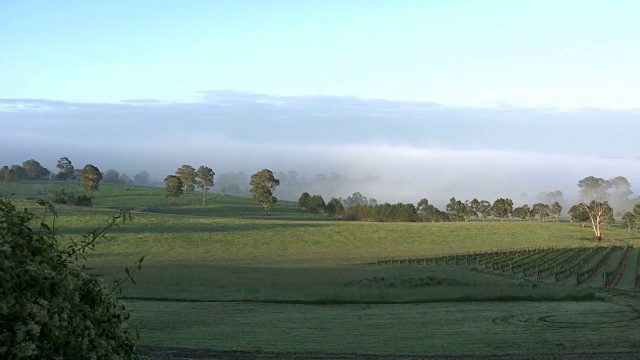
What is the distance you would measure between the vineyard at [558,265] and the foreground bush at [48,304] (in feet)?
140

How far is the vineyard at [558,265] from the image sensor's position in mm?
46750

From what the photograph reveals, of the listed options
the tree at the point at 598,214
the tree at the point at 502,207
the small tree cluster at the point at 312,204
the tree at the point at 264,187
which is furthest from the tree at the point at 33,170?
the tree at the point at 598,214

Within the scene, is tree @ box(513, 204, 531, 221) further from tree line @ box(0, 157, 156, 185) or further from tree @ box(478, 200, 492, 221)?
tree line @ box(0, 157, 156, 185)

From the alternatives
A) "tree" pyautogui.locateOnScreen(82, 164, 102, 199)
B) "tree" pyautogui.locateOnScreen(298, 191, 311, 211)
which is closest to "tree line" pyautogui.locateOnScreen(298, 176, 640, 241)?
"tree" pyautogui.locateOnScreen(298, 191, 311, 211)

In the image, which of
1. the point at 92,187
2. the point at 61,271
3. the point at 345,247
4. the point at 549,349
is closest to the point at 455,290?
→ the point at 549,349

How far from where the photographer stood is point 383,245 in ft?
281

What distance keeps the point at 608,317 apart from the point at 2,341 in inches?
978

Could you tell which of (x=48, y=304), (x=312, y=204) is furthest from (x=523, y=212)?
(x=48, y=304)

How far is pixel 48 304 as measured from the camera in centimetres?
376

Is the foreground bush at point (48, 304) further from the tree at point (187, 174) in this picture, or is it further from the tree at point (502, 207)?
the tree at point (502, 207)

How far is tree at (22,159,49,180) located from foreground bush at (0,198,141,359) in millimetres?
179276

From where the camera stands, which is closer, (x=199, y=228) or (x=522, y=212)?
(x=199, y=228)

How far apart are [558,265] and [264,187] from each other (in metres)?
83.7

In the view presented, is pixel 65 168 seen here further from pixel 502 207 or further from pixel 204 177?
pixel 502 207
